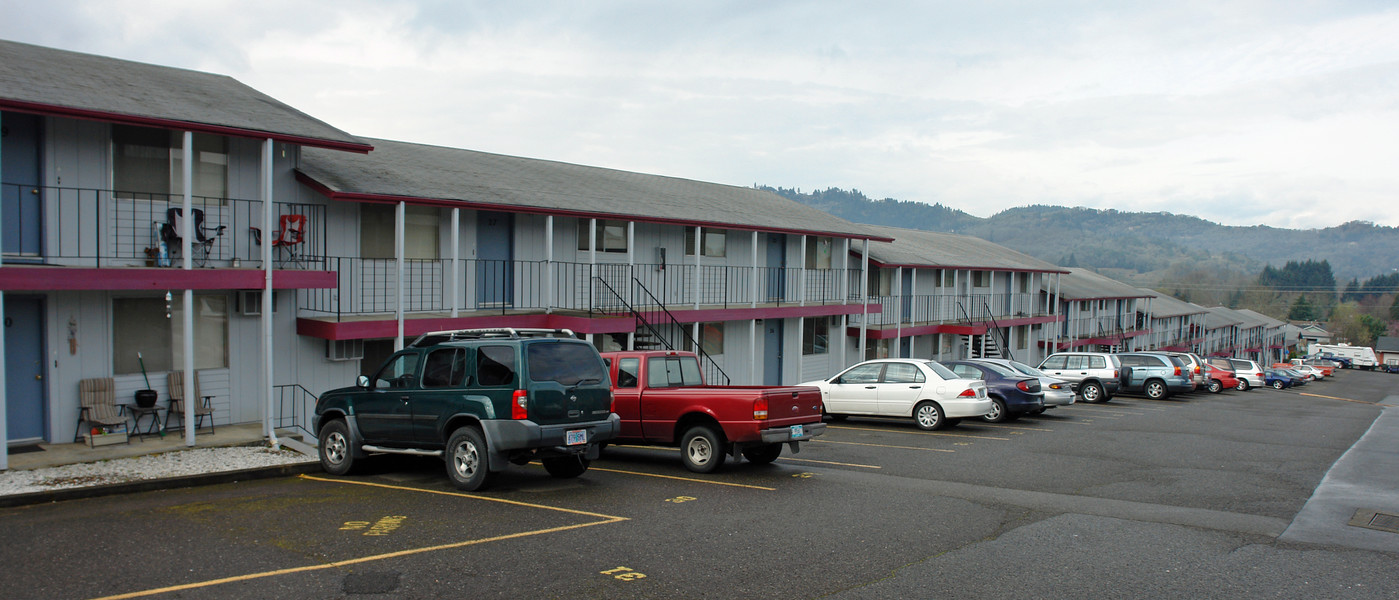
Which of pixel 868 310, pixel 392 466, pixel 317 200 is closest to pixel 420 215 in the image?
pixel 317 200

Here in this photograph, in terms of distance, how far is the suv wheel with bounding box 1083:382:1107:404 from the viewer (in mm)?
25469

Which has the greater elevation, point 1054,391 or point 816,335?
point 816,335

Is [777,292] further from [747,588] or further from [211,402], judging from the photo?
[747,588]

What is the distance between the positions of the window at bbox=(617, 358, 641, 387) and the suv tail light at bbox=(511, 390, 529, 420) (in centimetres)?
282

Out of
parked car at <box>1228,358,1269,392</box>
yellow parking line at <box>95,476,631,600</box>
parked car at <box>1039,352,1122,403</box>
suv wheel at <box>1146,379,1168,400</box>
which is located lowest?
parked car at <box>1228,358,1269,392</box>

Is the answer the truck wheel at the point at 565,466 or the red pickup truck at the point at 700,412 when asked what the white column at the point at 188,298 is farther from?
the red pickup truck at the point at 700,412

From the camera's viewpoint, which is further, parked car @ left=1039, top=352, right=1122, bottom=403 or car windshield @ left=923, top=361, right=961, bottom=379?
parked car @ left=1039, top=352, right=1122, bottom=403

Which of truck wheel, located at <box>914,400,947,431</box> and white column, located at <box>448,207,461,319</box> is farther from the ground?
white column, located at <box>448,207,461,319</box>

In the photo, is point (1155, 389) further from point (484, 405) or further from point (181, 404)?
point (181, 404)

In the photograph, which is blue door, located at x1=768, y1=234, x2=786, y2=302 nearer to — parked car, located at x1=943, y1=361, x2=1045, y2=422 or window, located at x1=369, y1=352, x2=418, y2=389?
parked car, located at x1=943, y1=361, x2=1045, y2=422

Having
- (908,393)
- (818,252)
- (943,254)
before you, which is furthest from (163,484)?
(943,254)

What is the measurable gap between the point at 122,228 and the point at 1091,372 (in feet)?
79.9

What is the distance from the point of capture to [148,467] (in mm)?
10633

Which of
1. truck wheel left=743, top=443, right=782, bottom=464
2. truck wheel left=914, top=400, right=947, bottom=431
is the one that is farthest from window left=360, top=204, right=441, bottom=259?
truck wheel left=914, top=400, right=947, bottom=431
